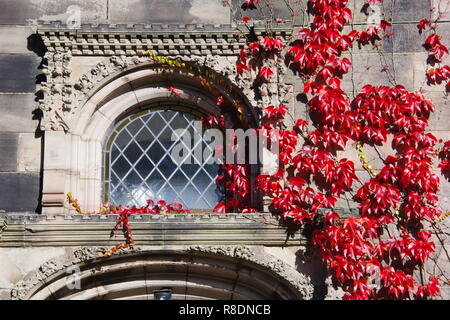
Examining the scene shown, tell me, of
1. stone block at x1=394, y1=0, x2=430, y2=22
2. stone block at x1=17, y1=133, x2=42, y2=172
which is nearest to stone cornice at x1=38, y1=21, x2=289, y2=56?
stone block at x1=17, y1=133, x2=42, y2=172

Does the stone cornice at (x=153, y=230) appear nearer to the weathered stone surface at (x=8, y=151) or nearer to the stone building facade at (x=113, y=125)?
the stone building facade at (x=113, y=125)

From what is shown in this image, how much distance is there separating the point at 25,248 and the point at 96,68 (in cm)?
220

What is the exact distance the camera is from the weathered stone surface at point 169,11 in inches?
373

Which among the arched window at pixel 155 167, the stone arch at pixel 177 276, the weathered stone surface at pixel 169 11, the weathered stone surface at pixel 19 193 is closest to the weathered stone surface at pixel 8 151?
the weathered stone surface at pixel 19 193

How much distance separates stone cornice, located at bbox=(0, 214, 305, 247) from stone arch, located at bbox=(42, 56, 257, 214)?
265 millimetres

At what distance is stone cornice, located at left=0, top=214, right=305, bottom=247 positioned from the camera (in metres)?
8.59

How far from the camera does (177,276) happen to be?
8867 millimetres

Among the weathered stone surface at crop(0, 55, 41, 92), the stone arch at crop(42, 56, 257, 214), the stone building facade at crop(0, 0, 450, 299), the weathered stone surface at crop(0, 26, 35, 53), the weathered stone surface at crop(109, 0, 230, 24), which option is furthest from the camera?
the weathered stone surface at crop(109, 0, 230, 24)

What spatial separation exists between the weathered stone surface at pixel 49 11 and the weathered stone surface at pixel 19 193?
6.25 ft

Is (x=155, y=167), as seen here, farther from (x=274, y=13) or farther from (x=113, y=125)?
(x=274, y=13)

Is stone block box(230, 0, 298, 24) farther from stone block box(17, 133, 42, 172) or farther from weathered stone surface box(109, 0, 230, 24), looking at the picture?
stone block box(17, 133, 42, 172)

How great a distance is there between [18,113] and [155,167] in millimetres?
1688

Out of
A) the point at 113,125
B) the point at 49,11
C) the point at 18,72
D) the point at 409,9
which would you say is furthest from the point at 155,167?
the point at 409,9
